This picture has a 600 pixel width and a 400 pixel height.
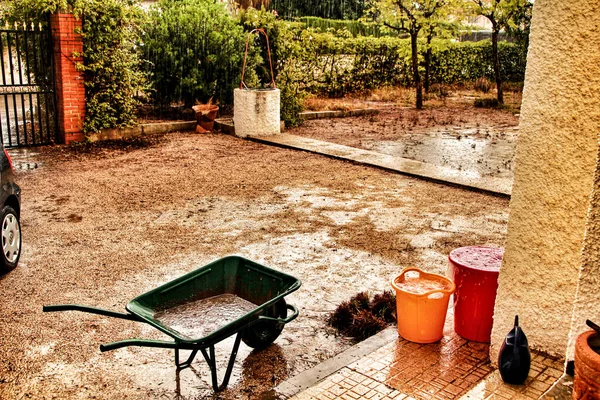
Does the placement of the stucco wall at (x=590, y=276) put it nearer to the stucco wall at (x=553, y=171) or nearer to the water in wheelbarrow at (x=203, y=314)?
the stucco wall at (x=553, y=171)

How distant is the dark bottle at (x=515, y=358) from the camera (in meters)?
3.45

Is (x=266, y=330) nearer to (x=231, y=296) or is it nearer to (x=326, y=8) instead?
(x=231, y=296)

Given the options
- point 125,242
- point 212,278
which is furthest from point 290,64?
point 212,278

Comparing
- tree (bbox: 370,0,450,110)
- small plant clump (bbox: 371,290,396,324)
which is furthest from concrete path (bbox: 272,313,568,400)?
tree (bbox: 370,0,450,110)

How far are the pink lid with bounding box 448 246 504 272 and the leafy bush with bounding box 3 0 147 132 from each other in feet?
29.8

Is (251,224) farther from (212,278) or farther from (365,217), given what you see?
(212,278)

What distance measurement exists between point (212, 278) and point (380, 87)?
57.5 feet

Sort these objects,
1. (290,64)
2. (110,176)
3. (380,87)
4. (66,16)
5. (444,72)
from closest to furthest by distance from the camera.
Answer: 1. (110,176)
2. (66,16)
3. (290,64)
4. (380,87)
5. (444,72)

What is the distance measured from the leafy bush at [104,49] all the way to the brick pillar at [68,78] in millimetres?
128

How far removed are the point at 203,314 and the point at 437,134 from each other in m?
10.7

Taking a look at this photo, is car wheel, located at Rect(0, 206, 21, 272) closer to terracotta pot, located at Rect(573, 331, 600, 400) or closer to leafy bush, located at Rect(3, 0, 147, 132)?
terracotta pot, located at Rect(573, 331, 600, 400)

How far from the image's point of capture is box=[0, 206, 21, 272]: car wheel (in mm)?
5445

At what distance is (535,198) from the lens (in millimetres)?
3609

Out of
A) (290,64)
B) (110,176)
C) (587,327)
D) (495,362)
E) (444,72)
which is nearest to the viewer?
(587,327)
